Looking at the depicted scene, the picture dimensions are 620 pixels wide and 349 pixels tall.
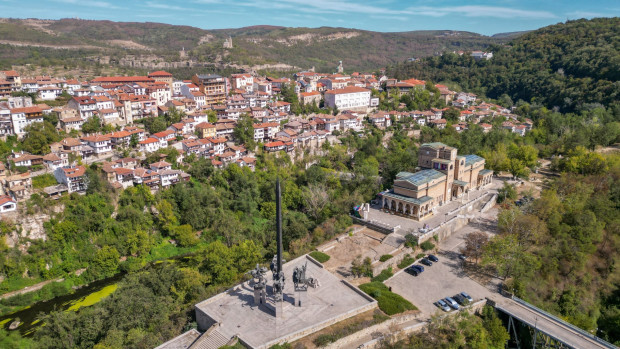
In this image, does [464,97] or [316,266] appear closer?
[316,266]

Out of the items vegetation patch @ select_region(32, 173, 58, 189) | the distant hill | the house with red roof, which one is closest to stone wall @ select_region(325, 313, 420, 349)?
the house with red roof

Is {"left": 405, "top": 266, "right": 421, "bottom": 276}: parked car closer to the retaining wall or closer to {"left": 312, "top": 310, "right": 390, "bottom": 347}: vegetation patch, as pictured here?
the retaining wall

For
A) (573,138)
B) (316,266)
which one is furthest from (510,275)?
(573,138)

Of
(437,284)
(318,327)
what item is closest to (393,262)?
(437,284)

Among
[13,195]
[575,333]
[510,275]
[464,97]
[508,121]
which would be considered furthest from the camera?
[464,97]

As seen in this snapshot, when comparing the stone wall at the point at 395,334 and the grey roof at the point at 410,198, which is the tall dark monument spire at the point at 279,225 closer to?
the stone wall at the point at 395,334

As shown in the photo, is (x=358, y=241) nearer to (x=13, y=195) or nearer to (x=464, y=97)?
(x=13, y=195)
